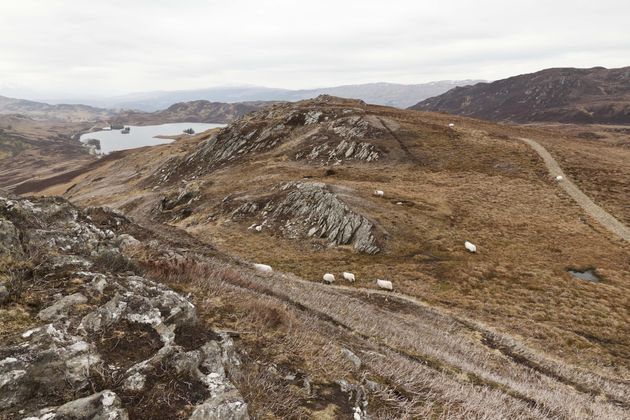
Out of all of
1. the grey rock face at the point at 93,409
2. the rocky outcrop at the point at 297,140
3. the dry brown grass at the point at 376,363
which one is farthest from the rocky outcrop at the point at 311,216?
the grey rock face at the point at 93,409

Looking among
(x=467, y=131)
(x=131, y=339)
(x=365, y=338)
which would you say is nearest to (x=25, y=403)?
(x=131, y=339)

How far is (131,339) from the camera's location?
696 cm

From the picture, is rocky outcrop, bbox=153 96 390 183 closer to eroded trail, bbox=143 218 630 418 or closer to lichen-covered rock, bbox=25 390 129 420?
eroded trail, bbox=143 218 630 418

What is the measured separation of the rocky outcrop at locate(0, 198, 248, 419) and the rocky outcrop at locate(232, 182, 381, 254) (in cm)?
3103

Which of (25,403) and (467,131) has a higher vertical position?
(467,131)

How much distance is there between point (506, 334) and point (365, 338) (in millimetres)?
14922

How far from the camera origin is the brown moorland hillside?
12.2 m

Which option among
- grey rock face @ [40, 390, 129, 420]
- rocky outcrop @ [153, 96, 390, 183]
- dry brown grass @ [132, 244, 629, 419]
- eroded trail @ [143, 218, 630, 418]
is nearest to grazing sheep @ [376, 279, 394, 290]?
eroded trail @ [143, 218, 630, 418]

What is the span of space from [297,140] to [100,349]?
74.6 m

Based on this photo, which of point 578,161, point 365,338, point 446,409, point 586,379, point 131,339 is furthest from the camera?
point 578,161

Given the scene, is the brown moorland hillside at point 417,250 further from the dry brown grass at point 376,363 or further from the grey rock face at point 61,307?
the grey rock face at point 61,307

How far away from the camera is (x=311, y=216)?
44.6 m

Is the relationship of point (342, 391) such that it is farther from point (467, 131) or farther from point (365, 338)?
point (467, 131)

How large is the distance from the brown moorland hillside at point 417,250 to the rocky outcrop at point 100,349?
1.02 meters
